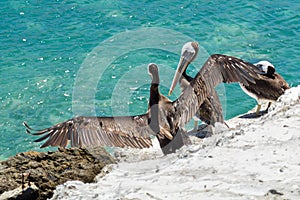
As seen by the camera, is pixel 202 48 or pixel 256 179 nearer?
pixel 256 179

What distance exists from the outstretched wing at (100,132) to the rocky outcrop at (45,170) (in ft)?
0.59

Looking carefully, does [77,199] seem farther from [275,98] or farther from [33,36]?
[33,36]

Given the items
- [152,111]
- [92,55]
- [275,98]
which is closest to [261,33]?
[92,55]

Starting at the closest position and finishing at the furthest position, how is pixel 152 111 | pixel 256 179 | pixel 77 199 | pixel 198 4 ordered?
pixel 256 179 → pixel 77 199 → pixel 152 111 → pixel 198 4

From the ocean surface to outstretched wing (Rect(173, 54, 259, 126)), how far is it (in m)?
4.10

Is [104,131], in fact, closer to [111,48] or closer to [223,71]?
[223,71]

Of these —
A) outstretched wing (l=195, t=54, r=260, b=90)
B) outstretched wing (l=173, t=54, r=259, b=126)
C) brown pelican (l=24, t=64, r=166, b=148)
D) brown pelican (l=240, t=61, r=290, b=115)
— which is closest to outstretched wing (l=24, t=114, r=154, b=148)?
brown pelican (l=24, t=64, r=166, b=148)

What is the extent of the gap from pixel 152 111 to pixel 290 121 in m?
1.63

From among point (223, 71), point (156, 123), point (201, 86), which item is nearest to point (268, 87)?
point (223, 71)

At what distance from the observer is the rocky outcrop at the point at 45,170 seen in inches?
209

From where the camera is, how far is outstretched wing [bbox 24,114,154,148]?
5.86 meters

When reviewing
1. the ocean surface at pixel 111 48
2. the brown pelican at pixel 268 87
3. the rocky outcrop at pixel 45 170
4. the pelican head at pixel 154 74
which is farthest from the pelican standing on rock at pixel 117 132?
the ocean surface at pixel 111 48

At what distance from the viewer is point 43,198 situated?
5.34m

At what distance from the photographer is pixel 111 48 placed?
44.4 ft
